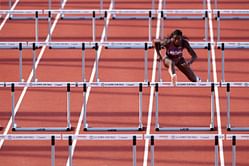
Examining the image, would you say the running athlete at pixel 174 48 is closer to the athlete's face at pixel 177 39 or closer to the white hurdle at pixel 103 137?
the athlete's face at pixel 177 39

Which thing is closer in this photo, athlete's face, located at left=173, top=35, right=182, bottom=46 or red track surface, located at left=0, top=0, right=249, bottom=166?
red track surface, located at left=0, top=0, right=249, bottom=166

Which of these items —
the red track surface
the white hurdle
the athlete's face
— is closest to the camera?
the white hurdle

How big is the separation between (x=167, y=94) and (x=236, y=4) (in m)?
5.48

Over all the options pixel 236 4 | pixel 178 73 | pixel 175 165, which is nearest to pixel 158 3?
pixel 236 4

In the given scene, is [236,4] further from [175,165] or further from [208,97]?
[175,165]

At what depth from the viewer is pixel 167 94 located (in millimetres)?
22953

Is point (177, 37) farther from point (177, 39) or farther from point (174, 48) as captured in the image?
point (174, 48)

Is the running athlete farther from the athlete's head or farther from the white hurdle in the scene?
the white hurdle

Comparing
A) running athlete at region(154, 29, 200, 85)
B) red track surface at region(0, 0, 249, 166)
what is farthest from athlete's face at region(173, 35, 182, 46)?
red track surface at region(0, 0, 249, 166)

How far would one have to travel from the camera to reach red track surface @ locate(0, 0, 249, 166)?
790 inches

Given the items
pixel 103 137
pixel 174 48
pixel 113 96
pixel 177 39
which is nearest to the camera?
pixel 103 137

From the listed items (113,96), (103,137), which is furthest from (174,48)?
(103,137)

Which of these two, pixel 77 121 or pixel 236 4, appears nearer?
pixel 77 121

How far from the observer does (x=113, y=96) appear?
22812 mm
